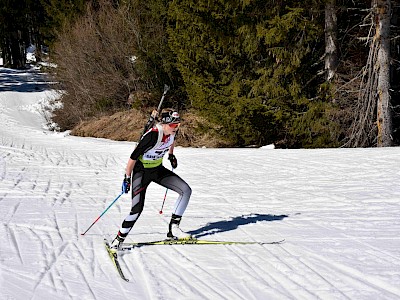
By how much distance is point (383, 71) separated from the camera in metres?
15.7

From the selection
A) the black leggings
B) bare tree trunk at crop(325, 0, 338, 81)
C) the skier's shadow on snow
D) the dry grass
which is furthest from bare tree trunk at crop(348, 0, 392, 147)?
the black leggings

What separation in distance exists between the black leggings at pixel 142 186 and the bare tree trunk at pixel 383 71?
1128 centimetres

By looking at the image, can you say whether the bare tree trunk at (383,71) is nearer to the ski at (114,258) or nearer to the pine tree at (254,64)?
the pine tree at (254,64)

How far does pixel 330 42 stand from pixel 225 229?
12011 mm

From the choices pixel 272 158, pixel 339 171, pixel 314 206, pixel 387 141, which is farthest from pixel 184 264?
pixel 387 141

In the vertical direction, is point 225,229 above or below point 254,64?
below

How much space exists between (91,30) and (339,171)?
20968 mm

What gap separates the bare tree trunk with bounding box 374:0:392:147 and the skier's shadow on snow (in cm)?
935

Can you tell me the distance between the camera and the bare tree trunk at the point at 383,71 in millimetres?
15438

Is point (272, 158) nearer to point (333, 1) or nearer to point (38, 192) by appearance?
point (333, 1)

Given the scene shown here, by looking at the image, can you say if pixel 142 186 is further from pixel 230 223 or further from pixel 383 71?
pixel 383 71

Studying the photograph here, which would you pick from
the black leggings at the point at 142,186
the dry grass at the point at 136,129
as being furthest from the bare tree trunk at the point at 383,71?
the black leggings at the point at 142,186

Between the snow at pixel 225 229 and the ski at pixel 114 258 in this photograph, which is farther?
the ski at pixel 114 258

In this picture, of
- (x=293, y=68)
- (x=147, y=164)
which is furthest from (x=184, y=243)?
(x=293, y=68)
